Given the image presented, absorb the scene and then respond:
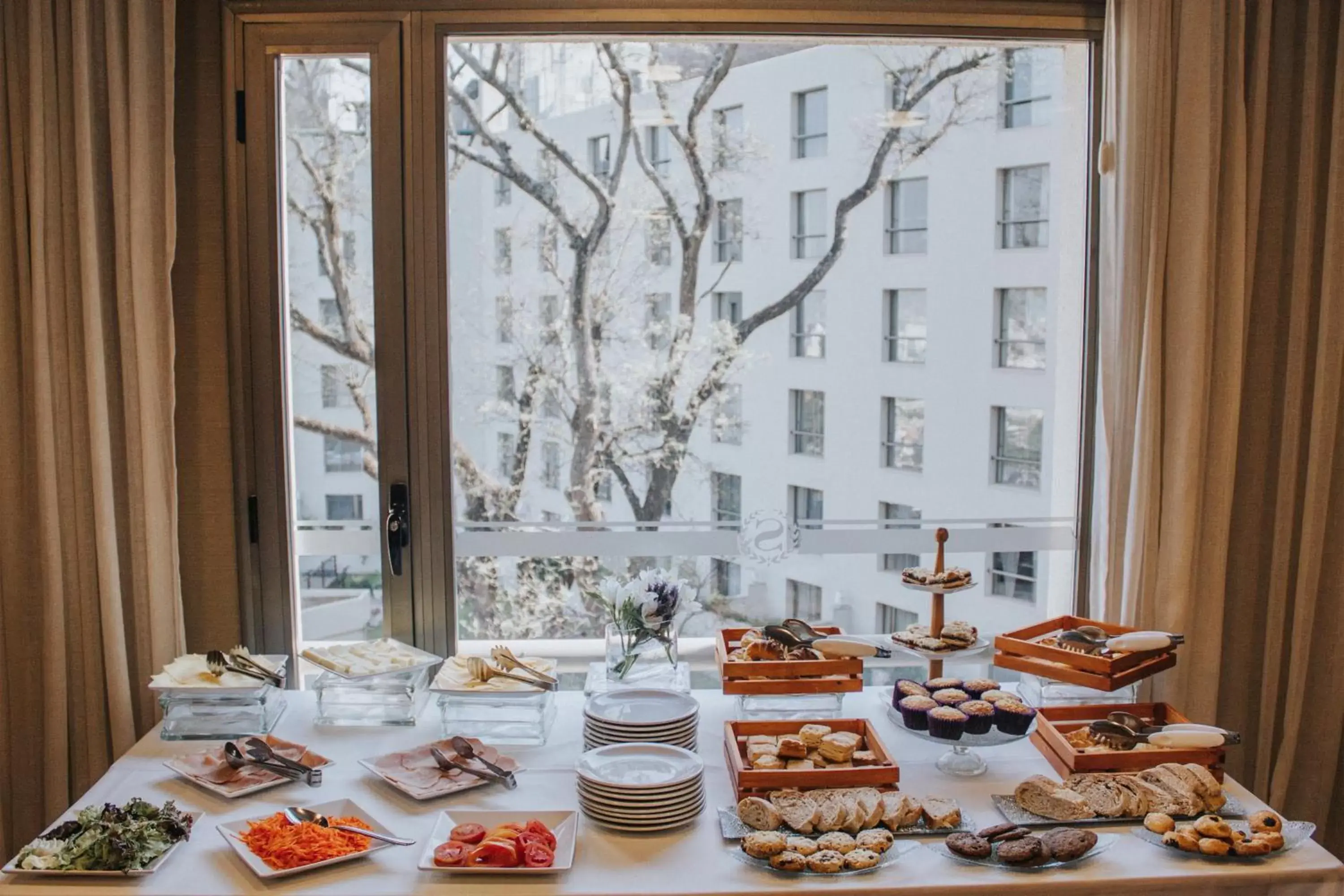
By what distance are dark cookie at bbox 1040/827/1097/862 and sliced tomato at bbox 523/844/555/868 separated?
756mm

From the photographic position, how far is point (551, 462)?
8.62ft

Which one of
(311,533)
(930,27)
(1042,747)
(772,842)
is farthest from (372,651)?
(930,27)

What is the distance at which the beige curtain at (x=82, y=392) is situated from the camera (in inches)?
91.0

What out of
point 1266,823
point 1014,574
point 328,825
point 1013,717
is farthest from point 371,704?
point 1266,823

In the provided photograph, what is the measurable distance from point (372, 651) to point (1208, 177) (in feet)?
6.56

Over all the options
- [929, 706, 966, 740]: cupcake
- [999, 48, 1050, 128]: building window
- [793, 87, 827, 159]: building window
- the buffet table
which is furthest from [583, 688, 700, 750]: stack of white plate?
[999, 48, 1050, 128]: building window

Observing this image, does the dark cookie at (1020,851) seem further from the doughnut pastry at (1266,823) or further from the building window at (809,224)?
the building window at (809,224)

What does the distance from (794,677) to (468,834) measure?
695 mm

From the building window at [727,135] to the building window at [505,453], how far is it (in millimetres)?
782

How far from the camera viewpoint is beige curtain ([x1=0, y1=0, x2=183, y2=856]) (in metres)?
2.31

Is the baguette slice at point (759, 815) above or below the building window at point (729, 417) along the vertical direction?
below

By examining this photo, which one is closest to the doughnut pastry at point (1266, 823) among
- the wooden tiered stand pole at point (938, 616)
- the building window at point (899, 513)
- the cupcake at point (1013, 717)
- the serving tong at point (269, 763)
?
the cupcake at point (1013, 717)

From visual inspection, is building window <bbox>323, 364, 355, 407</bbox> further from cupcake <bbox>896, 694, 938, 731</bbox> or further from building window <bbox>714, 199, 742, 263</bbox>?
cupcake <bbox>896, 694, 938, 731</bbox>

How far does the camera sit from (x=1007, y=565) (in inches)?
106
